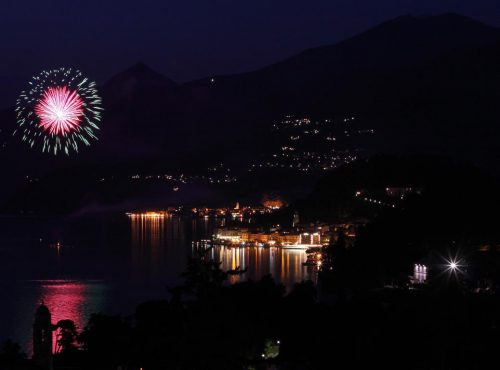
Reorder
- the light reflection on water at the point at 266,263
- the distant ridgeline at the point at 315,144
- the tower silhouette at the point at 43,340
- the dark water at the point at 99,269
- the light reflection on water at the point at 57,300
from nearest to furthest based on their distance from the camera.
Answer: the tower silhouette at the point at 43,340 < the light reflection on water at the point at 57,300 < the dark water at the point at 99,269 < the light reflection on water at the point at 266,263 < the distant ridgeline at the point at 315,144

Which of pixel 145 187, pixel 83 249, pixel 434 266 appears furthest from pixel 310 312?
pixel 145 187

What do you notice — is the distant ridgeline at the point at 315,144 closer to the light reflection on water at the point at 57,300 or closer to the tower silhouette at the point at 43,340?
the light reflection on water at the point at 57,300

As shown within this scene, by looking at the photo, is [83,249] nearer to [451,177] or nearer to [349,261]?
[451,177]

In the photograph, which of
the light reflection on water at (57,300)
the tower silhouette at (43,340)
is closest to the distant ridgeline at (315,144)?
the light reflection on water at (57,300)

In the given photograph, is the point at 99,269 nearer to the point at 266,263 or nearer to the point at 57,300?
the point at 266,263

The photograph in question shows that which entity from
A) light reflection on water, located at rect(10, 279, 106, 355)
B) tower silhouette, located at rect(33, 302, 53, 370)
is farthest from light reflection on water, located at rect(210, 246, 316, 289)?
tower silhouette, located at rect(33, 302, 53, 370)

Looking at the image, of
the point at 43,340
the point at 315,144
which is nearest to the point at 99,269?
the point at 43,340

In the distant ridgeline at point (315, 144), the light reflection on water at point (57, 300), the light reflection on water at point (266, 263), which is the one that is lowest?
the light reflection on water at point (57, 300)
